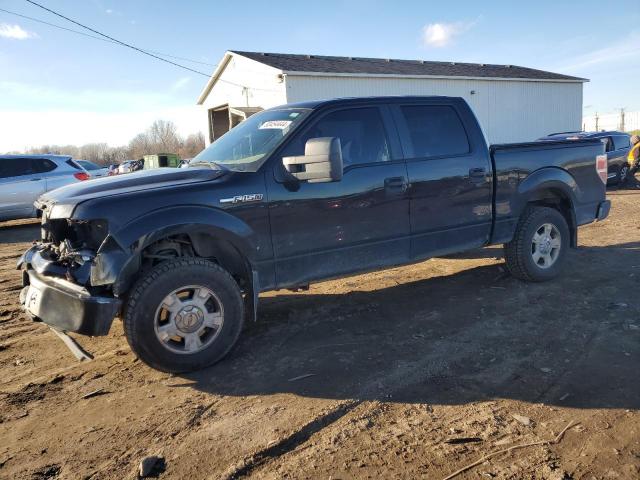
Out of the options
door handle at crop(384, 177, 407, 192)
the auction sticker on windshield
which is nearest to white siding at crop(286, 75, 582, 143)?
the auction sticker on windshield

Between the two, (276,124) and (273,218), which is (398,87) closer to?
(276,124)

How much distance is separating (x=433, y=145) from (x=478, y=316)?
171 cm

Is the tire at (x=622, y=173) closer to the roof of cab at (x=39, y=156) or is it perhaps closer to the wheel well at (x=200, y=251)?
the wheel well at (x=200, y=251)

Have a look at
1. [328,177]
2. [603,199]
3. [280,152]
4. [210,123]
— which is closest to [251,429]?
[328,177]

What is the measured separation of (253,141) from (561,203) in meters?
3.81

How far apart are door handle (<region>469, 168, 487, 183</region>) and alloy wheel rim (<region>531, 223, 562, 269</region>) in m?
1.03

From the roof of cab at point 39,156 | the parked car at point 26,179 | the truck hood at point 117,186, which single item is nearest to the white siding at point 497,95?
the roof of cab at point 39,156

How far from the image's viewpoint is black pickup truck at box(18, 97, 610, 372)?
3.36 m

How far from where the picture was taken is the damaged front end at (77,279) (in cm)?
321

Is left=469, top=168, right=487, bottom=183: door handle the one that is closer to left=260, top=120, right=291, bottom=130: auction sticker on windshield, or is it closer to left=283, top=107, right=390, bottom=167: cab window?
left=283, top=107, right=390, bottom=167: cab window

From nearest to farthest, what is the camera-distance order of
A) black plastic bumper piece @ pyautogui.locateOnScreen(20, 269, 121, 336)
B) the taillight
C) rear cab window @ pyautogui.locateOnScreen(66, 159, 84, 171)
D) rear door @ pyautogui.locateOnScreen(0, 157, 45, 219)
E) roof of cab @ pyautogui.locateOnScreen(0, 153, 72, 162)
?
black plastic bumper piece @ pyautogui.locateOnScreen(20, 269, 121, 336) → the taillight → rear door @ pyautogui.locateOnScreen(0, 157, 45, 219) → roof of cab @ pyautogui.locateOnScreen(0, 153, 72, 162) → rear cab window @ pyautogui.locateOnScreen(66, 159, 84, 171)

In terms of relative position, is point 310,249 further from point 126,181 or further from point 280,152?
point 126,181

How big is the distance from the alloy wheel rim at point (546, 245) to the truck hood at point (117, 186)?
3664 millimetres

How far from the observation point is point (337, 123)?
4.32m
